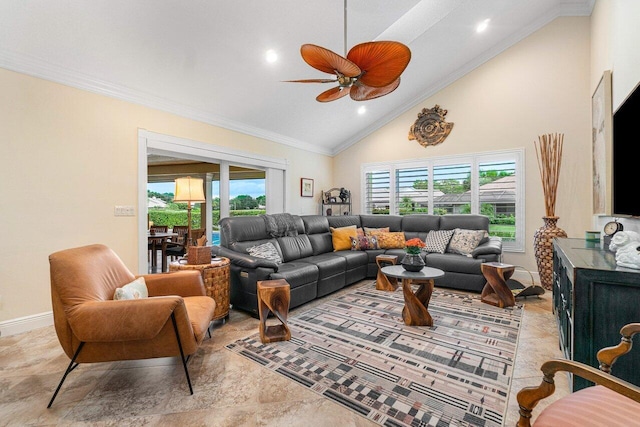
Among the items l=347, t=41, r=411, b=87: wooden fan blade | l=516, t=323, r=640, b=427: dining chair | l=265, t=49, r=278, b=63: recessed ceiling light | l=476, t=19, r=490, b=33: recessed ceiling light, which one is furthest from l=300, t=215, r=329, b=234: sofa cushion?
l=516, t=323, r=640, b=427: dining chair

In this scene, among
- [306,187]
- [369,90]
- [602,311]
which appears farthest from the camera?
[306,187]

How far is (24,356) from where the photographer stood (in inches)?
93.4

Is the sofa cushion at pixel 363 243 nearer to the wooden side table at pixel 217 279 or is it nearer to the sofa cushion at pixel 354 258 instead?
the sofa cushion at pixel 354 258

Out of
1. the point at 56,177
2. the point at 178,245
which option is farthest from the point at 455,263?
the point at 56,177

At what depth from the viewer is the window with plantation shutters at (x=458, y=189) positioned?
489 cm

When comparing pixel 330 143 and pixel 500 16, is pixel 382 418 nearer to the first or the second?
pixel 500 16

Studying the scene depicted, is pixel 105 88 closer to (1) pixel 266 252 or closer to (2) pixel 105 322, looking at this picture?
(1) pixel 266 252

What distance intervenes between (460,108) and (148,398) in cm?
585

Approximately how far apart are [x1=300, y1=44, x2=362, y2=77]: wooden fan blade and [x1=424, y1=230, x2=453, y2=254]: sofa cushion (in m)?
3.23

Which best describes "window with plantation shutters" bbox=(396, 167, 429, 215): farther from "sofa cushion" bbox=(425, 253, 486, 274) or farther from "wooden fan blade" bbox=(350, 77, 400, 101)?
"wooden fan blade" bbox=(350, 77, 400, 101)

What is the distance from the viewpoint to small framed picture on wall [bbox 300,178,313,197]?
6.21 meters

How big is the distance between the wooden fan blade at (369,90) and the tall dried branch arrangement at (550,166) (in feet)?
10.1

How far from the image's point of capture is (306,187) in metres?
6.33

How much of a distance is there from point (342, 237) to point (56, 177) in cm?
371
